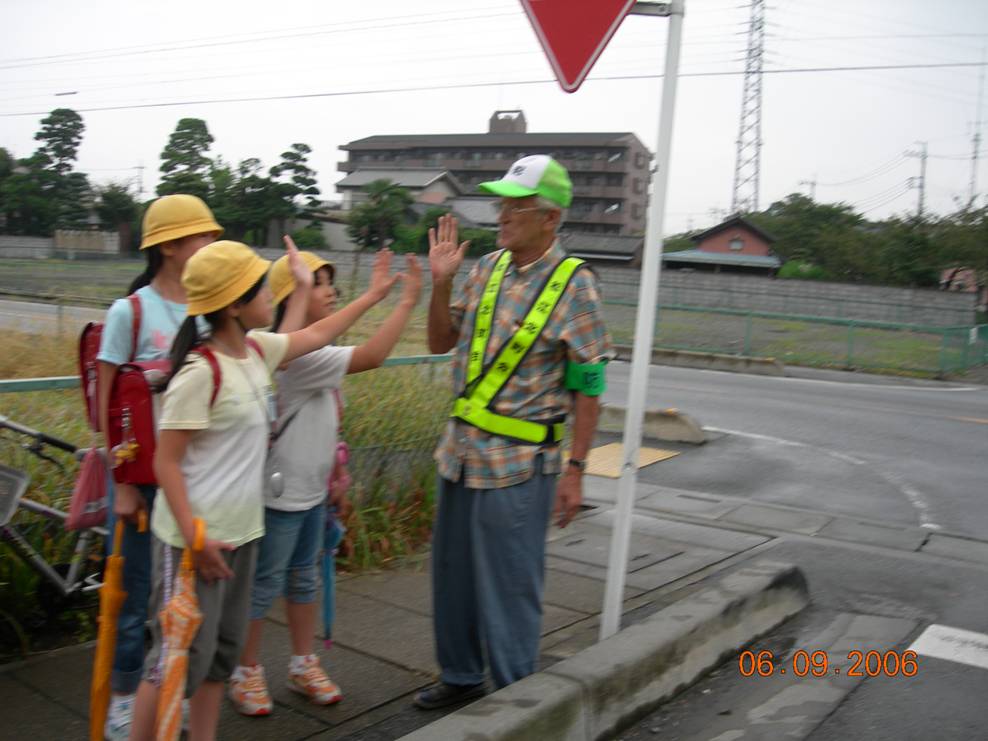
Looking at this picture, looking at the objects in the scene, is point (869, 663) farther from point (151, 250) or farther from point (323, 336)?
point (151, 250)

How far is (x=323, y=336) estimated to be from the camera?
3295mm

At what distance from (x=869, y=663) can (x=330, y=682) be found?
2.44m

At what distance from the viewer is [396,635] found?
14.6ft

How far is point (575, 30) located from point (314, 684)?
273 cm

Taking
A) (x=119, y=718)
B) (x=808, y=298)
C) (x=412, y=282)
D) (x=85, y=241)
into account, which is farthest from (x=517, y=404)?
(x=808, y=298)

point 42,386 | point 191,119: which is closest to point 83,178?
point 191,119

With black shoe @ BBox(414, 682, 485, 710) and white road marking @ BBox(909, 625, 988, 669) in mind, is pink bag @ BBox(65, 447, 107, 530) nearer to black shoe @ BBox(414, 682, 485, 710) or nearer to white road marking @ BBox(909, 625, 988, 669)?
black shoe @ BBox(414, 682, 485, 710)

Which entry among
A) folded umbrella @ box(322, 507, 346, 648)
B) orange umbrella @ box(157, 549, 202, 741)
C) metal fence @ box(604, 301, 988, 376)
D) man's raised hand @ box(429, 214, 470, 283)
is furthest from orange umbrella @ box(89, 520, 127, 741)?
metal fence @ box(604, 301, 988, 376)

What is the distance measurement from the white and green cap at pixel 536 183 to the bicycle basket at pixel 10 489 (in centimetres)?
201

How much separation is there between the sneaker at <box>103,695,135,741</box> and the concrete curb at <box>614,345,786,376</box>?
1808 cm

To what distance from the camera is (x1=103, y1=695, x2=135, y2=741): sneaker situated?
3.32 metres

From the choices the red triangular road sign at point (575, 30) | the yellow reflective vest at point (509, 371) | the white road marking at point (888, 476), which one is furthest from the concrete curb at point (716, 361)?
the yellow reflective vest at point (509, 371)

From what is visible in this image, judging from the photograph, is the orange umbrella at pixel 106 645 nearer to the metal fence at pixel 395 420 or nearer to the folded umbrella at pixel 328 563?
the folded umbrella at pixel 328 563

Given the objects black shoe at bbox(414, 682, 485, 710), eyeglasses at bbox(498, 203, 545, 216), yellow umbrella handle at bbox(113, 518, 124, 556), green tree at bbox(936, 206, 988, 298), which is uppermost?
green tree at bbox(936, 206, 988, 298)
